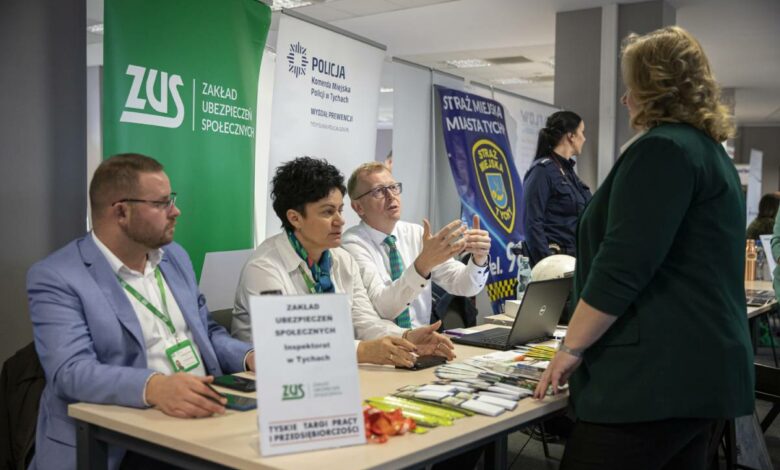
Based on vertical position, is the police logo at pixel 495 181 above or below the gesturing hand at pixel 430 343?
above

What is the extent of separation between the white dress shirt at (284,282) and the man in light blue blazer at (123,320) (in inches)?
7.3

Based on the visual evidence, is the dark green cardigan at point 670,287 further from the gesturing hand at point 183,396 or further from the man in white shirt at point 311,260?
the gesturing hand at point 183,396

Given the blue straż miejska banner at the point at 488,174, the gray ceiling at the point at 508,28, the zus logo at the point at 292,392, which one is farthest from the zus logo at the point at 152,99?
the gray ceiling at the point at 508,28

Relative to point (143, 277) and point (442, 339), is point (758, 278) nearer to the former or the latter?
point (442, 339)

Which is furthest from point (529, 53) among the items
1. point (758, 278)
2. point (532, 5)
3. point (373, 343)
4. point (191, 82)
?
point (373, 343)

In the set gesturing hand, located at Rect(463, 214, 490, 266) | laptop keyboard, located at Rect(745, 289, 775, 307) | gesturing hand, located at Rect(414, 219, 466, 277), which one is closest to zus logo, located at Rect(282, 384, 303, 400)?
gesturing hand, located at Rect(414, 219, 466, 277)

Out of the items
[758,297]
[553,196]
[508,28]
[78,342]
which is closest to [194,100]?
[78,342]

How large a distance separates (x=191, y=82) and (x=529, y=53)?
704 centimetres

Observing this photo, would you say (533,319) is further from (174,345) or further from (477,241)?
(174,345)

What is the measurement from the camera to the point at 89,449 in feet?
5.45

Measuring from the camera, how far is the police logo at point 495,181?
16.1 feet

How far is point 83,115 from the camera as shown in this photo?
262cm

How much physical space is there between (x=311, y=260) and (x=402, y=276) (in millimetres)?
387

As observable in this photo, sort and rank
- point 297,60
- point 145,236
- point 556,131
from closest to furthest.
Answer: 1. point 145,236
2. point 297,60
3. point 556,131
